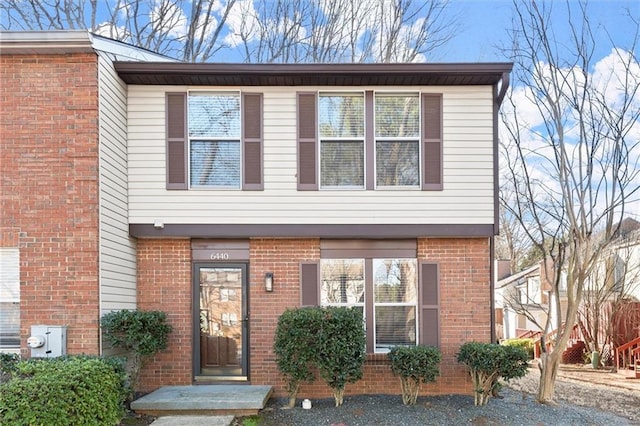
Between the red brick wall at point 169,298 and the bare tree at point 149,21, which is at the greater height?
the bare tree at point 149,21

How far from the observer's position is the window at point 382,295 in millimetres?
7461

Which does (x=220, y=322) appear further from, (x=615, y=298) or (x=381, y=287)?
(x=615, y=298)

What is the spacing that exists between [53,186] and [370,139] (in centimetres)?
447

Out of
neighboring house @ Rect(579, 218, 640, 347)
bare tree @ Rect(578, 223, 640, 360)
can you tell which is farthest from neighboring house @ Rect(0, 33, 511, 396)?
bare tree @ Rect(578, 223, 640, 360)

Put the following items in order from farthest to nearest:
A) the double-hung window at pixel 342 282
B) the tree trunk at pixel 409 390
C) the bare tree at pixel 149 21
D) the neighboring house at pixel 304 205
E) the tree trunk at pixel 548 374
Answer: the bare tree at pixel 149 21 < the double-hung window at pixel 342 282 < the neighboring house at pixel 304 205 < the tree trunk at pixel 548 374 < the tree trunk at pixel 409 390

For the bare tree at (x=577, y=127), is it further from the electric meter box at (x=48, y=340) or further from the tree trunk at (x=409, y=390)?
the electric meter box at (x=48, y=340)

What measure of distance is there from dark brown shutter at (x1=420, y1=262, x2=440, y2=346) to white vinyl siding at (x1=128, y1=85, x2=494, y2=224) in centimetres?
80

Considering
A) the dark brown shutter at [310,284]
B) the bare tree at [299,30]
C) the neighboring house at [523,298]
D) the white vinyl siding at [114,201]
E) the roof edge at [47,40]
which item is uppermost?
the bare tree at [299,30]

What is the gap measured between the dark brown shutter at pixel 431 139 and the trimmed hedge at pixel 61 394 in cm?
500

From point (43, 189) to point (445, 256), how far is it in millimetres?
5764

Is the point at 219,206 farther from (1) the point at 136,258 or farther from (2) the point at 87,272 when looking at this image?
(2) the point at 87,272

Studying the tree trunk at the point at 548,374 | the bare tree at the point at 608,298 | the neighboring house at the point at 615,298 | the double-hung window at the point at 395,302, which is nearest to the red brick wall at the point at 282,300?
the double-hung window at the point at 395,302

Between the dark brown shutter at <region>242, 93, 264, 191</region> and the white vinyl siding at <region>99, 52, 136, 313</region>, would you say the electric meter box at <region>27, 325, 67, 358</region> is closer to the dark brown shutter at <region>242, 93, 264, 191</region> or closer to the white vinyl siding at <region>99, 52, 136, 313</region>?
the white vinyl siding at <region>99, 52, 136, 313</region>

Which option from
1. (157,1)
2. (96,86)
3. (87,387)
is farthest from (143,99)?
(157,1)
